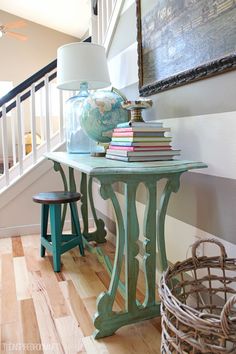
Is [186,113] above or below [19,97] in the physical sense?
below

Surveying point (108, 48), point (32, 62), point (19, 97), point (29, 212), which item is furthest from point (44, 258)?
point (32, 62)

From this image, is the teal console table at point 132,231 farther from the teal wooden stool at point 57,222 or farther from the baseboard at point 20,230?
the baseboard at point 20,230

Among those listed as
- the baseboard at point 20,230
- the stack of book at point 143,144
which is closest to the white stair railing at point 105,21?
the stack of book at point 143,144

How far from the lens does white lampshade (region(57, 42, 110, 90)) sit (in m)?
2.07

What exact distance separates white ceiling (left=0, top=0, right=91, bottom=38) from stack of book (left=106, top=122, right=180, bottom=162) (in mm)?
4326

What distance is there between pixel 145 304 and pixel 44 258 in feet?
3.45

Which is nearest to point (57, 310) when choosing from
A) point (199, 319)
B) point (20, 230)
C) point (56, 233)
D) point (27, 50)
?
point (56, 233)

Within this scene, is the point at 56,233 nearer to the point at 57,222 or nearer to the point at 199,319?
the point at 57,222

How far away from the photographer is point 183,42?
1439mm

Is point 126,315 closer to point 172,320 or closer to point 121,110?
point 172,320

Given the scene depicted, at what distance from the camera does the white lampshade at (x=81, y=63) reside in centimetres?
207

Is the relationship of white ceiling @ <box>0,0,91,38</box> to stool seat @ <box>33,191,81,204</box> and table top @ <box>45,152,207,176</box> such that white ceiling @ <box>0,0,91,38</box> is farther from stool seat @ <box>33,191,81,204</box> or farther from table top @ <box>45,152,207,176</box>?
table top @ <box>45,152,207,176</box>

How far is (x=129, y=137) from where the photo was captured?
1.42 meters

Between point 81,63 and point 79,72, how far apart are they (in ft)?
0.20
